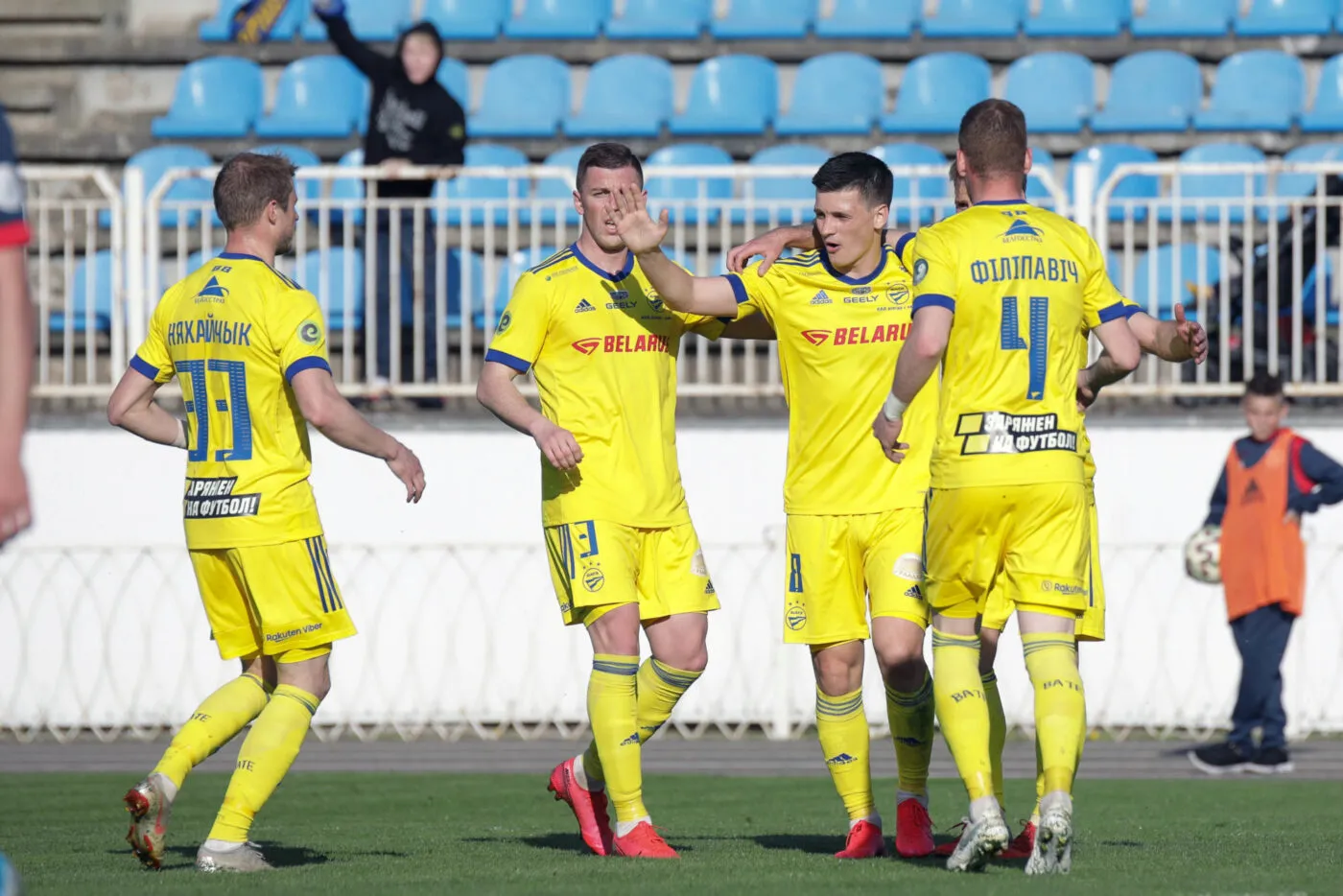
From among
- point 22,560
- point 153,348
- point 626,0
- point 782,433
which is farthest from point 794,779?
point 626,0

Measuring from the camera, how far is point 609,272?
266 inches

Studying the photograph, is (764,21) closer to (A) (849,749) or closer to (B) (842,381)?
(B) (842,381)

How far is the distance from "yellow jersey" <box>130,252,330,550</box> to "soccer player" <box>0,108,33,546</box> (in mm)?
2699

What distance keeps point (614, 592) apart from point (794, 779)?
3626 millimetres

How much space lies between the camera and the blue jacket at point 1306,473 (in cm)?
1038

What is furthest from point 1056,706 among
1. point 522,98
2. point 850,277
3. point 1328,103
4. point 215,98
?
point 215,98

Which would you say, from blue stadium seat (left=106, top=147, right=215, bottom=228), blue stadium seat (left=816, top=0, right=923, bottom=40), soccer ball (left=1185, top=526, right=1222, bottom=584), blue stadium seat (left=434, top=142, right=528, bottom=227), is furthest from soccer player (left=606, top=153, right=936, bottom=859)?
blue stadium seat (left=816, top=0, right=923, bottom=40)

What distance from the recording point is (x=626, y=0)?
16.7 metres

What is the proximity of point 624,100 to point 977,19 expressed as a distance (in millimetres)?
3018

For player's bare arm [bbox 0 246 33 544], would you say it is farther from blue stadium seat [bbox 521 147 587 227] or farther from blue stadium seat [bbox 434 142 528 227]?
blue stadium seat [bbox 434 142 528 227]

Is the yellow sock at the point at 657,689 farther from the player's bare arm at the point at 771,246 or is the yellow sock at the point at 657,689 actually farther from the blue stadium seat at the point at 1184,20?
the blue stadium seat at the point at 1184,20

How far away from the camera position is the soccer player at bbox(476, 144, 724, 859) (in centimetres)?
654

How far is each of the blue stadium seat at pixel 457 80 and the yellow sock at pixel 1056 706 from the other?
35.4ft

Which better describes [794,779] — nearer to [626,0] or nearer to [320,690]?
[320,690]
